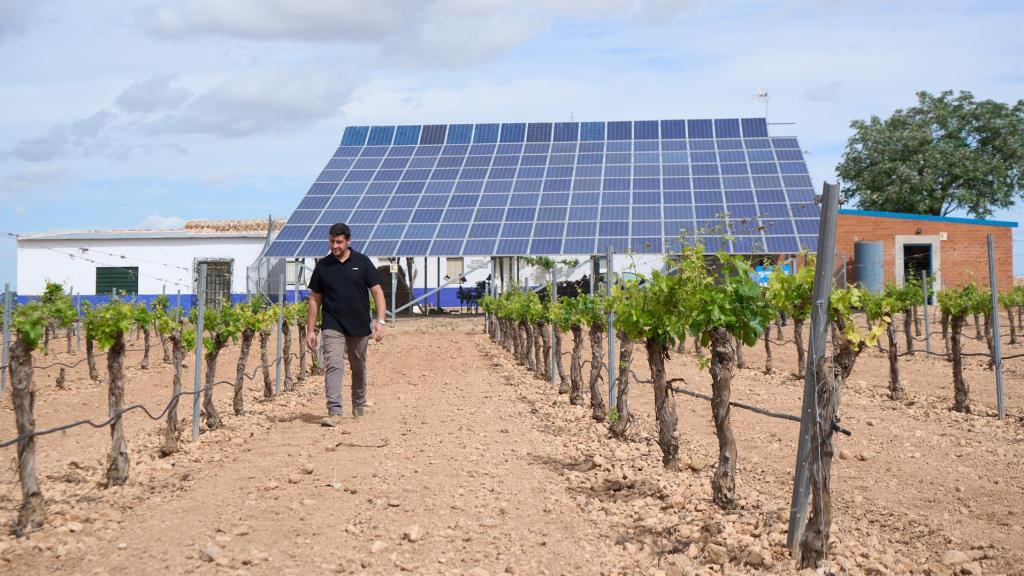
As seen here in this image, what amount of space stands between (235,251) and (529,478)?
26804 mm

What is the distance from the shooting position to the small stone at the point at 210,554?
434cm

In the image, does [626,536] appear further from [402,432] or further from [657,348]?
[402,432]

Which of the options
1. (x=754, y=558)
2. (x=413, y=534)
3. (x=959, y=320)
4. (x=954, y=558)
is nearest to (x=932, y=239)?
(x=959, y=320)

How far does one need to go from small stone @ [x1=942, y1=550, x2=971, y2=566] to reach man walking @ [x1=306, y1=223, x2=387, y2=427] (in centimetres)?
454

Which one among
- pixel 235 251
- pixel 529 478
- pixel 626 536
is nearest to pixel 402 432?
pixel 529 478

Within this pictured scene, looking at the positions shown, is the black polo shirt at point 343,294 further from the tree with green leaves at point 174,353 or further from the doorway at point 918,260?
the doorway at point 918,260

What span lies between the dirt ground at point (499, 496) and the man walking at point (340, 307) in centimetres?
51

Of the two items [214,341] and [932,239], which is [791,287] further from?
[932,239]

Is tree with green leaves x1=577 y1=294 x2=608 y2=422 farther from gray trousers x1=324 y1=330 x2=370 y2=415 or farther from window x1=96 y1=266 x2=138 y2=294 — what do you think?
window x1=96 y1=266 x2=138 y2=294

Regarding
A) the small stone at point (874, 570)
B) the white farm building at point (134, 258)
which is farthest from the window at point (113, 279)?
the small stone at point (874, 570)

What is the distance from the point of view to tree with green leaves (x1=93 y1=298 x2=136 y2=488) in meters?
6.04

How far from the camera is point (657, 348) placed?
6.92m

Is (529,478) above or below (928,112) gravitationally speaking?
→ below

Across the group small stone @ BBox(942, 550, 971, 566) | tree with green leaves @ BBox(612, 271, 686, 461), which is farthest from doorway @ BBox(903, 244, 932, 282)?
small stone @ BBox(942, 550, 971, 566)
